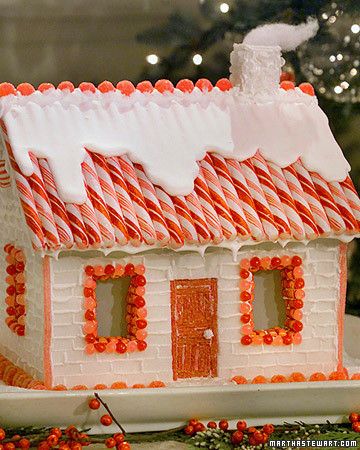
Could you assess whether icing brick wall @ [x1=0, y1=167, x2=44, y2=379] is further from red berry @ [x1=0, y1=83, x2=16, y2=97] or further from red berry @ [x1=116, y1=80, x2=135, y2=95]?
red berry @ [x1=116, y1=80, x2=135, y2=95]

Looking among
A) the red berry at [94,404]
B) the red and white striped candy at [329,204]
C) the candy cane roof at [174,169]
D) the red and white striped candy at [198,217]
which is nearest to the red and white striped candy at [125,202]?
the candy cane roof at [174,169]

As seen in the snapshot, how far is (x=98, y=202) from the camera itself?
2.17 m

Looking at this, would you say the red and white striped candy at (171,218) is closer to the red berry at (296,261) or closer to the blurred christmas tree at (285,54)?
the red berry at (296,261)

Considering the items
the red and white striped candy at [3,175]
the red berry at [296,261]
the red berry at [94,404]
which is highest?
the red and white striped candy at [3,175]

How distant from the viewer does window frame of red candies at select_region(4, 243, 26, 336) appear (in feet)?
7.60

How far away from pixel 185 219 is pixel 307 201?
31cm

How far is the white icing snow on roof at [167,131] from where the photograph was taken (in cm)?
220

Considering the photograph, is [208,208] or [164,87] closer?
[208,208]

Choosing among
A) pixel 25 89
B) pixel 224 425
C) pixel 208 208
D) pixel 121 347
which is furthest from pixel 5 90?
pixel 224 425

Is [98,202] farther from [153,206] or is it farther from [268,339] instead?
[268,339]

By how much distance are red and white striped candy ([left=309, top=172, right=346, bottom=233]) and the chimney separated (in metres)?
0.25

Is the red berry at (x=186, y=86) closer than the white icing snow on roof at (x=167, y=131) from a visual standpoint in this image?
No

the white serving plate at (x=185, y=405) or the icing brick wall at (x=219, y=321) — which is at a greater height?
the icing brick wall at (x=219, y=321)

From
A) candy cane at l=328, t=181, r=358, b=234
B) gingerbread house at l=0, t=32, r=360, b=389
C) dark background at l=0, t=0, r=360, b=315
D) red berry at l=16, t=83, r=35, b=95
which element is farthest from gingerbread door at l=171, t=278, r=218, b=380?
dark background at l=0, t=0, r=360, b=315
